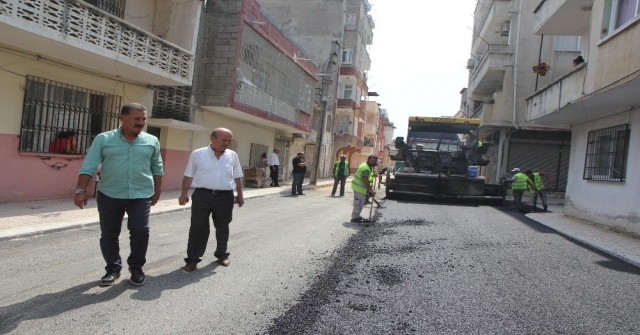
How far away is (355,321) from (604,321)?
2.12m

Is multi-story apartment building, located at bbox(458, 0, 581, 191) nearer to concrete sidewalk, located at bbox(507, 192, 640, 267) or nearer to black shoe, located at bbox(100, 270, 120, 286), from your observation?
concrete sidewalk, located at bbox(507, 192, 640, 267)

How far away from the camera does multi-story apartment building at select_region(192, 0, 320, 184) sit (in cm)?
1505

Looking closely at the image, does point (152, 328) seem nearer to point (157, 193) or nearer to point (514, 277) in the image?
point (157, 193)

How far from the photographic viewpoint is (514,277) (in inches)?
199

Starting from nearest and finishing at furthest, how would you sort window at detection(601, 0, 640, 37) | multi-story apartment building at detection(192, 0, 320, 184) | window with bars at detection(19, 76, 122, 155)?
window at detection(601, 0, 640, 37) → window with bars at detection(19, 76, 122, 155) → multi-story apartment building at detection(192, 0, 320, 184)

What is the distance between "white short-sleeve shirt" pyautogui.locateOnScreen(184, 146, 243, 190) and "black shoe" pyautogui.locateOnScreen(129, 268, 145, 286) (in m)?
1.08

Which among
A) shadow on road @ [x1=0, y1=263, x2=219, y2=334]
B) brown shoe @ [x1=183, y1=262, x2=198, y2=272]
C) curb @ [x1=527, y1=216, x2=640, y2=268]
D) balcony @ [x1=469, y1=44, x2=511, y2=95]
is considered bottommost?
shadow on road @ [x1=0, y1=263, x2=219, y2=334]

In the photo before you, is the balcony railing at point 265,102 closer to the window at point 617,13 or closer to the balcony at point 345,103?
the window at point 617,13

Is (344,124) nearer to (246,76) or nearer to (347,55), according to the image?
(347,55)

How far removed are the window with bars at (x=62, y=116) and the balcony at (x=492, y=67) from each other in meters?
17.1

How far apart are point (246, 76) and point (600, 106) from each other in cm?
1088

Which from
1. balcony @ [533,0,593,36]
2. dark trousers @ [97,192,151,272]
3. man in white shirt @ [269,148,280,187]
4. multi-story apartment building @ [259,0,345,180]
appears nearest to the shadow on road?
dark trousers @ [97,192,151,272]

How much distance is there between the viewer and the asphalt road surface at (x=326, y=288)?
11.2 feet

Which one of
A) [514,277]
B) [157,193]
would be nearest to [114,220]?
[157,193]
